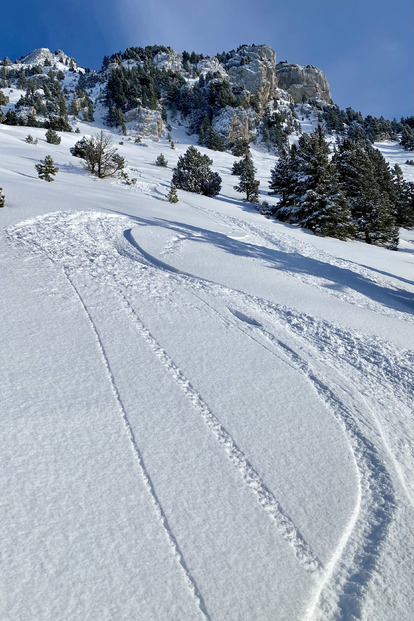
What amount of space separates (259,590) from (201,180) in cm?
2571

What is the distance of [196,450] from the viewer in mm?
3004

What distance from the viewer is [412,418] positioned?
392cm

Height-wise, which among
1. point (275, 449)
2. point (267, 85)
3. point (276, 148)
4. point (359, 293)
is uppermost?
point (267, 85)

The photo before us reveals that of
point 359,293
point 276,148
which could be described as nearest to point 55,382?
point 359,293

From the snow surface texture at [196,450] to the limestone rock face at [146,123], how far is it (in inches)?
2748

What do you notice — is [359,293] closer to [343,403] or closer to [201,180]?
[343,403]

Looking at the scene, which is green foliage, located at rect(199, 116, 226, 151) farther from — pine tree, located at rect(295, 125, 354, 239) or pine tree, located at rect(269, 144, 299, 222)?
pine tree, located at rect(295, 125, 354, 239)

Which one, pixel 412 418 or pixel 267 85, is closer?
pixel 412 418

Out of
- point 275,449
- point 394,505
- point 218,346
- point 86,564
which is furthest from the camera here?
point 218,346

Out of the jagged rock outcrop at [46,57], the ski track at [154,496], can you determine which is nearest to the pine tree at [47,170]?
the ski track at [154,496]

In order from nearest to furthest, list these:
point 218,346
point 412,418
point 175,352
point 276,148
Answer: point 412,418 < point 175,352 < point 218,346 < point 276,148

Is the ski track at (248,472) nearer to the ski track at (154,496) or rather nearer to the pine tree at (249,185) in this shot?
the ski track at (154,496)

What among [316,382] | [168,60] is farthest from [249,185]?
[168,60]

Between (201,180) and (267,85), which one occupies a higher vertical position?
(267,85)
